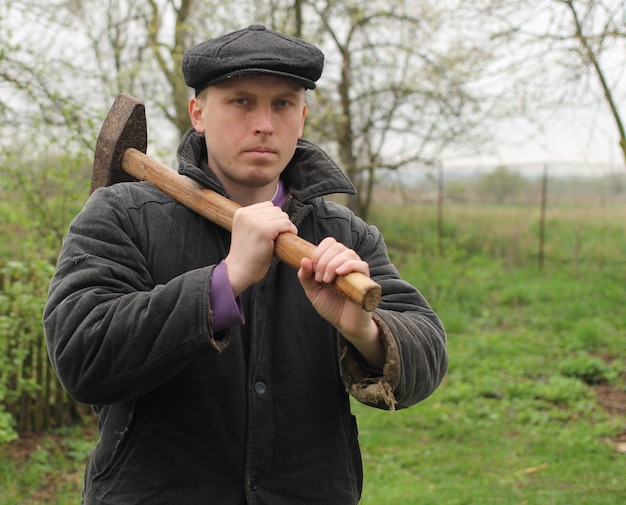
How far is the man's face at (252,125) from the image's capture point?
186 cm

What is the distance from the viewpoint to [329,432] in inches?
75.9

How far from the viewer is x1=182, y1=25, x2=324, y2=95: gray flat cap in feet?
5.93

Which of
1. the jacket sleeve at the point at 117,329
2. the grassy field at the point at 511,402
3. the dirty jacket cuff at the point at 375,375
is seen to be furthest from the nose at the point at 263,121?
the grassy field at the point at 511,402

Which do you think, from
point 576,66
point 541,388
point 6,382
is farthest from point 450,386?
point 6,382

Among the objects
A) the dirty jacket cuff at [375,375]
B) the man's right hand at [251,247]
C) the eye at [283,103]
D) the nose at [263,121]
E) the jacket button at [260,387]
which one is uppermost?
the eye at [283,103]

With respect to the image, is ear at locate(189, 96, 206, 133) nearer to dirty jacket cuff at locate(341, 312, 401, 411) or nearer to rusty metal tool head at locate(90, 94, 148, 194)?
rusty metal tool head at locate(90, 94, 148, 194)

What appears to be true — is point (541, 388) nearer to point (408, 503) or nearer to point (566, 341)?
point (566, 341)

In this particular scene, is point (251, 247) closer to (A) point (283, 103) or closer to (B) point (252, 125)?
(B) point (252, 125)

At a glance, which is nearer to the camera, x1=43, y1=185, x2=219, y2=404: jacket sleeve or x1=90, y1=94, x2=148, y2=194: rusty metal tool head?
x1=43, y1=185, x2=219, y2=404: jacket sleeve

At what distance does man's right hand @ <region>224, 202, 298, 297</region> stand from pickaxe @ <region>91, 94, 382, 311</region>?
33 mm

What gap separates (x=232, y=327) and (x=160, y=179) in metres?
0.64

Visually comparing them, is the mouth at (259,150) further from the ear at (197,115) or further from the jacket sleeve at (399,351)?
the jacket sleeve at (399,351)

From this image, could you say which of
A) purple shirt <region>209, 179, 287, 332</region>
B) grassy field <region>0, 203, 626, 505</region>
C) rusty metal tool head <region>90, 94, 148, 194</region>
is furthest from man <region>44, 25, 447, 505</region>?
grassy field <region>0, 203, 626, 505</region>

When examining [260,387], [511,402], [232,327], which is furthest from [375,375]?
[511,402]
